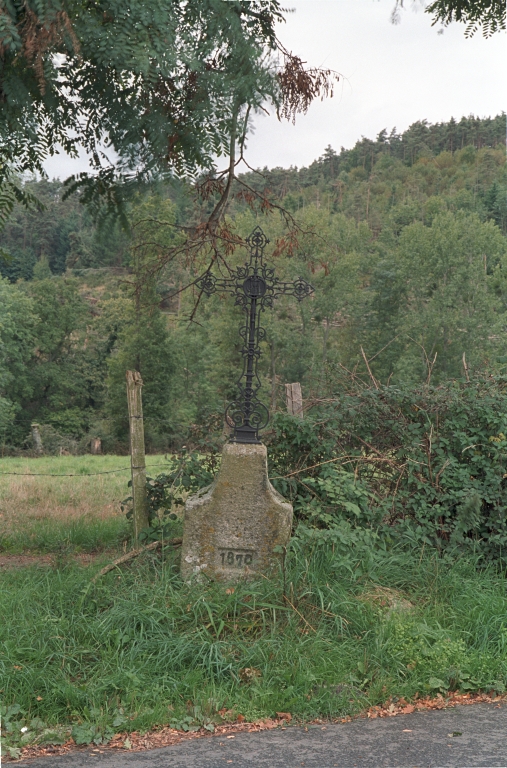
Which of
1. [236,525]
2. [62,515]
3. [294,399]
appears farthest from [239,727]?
[62,515]

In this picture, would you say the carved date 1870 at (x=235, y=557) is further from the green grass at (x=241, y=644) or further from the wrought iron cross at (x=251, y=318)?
the wrought iron cross at (x=251, y=318)

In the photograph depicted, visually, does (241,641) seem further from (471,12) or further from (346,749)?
(471,12)

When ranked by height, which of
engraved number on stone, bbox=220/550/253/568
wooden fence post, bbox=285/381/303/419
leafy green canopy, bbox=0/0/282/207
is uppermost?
leafy green canopy, bbox=0/0/282/207

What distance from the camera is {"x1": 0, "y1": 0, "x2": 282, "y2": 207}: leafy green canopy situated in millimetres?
4207

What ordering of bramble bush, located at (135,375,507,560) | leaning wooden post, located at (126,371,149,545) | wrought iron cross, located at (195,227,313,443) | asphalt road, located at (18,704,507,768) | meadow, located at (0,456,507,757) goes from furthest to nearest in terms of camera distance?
leaning wooden post, located at (126,371,149,545) → bramble bush, located at (135,375,507,560) → wrought iron cross, located at (195,227,313,443) → meadow, located at (0,456,507,757) → asphalt road, located at (18,704,507,768)

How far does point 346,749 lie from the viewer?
4.15 m

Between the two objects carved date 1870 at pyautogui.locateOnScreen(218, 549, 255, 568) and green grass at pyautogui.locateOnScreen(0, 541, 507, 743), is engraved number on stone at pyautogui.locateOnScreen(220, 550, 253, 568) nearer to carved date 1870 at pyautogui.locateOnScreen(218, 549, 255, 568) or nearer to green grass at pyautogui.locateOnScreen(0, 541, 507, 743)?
carved date 1870 at pyautogui.locateOnScreen(218, 549, 255, 568)

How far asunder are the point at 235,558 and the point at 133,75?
378 cm

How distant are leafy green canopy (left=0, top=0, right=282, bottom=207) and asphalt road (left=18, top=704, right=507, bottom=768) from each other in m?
3.44

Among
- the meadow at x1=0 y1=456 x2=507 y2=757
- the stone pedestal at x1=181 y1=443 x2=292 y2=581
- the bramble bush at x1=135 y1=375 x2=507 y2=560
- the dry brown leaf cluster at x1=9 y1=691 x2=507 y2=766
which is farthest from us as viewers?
the bramble bush at x1=135 y1=375 x2=507 y2=560

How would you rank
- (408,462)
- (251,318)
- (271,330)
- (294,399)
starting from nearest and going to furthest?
(251,318) → (408,462) → (294,399) → (271,330)

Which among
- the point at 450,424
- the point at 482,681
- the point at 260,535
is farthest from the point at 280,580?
the point at 450,424

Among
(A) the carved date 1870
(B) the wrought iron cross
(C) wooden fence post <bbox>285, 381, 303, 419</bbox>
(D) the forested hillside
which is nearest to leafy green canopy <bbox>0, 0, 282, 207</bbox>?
(B) the wrought iron cross

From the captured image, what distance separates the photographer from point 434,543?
23.4 ft
